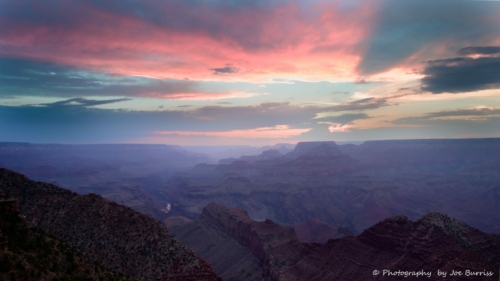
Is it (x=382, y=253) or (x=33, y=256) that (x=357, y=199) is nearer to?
(x=382, y=253)

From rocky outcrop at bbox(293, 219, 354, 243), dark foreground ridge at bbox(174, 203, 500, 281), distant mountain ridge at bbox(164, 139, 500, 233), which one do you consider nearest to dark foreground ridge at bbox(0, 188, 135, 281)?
dark foreground ridge at bbox(174, 203, 500, 281)

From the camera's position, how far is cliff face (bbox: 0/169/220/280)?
32.3 meters

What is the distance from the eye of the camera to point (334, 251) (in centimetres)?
4831

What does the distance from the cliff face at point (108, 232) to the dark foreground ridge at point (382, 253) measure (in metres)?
20.6

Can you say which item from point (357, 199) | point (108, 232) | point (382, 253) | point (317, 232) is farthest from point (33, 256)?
point (357, 199)

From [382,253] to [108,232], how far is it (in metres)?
35.8

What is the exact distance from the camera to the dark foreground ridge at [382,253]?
36.8m

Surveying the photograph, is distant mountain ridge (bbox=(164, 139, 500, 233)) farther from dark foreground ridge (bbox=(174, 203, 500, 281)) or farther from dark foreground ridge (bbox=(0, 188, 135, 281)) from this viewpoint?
dark foreground ridge (bbox=(0, 188, 135, 281))

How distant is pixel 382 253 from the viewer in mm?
42812

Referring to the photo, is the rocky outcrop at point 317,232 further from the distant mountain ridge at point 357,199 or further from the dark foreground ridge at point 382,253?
the dark foreground ridge at point 382,253

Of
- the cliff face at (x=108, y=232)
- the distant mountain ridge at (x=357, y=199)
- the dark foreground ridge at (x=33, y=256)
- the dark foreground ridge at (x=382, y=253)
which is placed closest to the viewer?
the dark foreground ridge at (x=33, y=256)

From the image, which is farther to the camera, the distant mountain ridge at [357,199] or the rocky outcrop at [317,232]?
the distant mountain ridge at [357,199]

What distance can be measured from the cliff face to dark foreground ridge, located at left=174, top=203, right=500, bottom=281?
20.6 metres

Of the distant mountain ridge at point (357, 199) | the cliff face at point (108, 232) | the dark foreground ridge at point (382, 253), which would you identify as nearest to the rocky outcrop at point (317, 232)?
the distant mountain ridge at point (357, 199)
